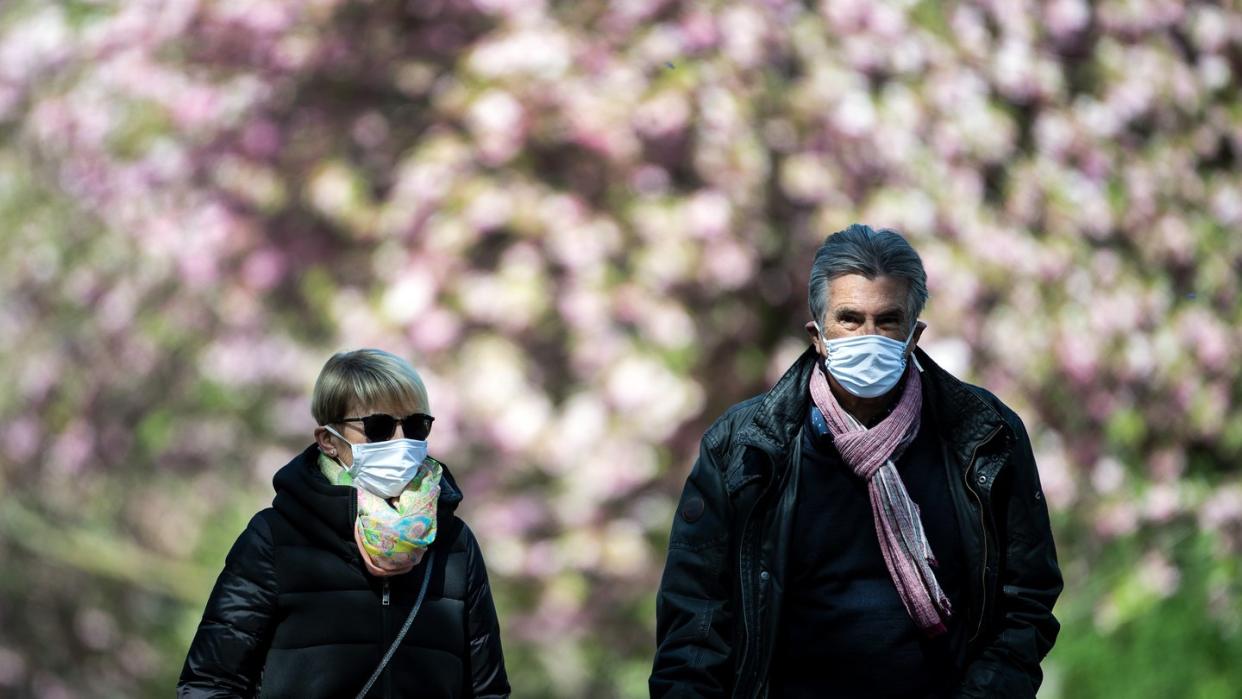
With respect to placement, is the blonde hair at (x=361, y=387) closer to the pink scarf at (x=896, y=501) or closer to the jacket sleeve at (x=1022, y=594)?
the pink scarf at (x=896, y=501)

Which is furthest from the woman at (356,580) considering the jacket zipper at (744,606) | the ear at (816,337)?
the ear at (816,337)

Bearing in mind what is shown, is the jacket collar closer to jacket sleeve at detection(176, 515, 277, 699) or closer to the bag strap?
the bag strap

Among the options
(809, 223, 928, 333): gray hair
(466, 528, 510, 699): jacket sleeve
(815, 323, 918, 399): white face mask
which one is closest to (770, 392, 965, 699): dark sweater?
(815, 323, 918, 399): white face mask

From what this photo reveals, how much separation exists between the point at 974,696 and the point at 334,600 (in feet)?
3.59

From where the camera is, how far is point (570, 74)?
6922 mm

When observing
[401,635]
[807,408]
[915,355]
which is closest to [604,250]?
[915,355]

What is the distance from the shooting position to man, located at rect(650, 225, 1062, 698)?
3174mm

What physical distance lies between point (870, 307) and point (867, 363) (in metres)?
0.10

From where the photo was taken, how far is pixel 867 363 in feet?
10.4

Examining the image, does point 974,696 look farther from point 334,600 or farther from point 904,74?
point 904,74

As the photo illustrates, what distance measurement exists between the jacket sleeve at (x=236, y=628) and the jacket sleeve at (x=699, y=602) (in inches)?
26.7

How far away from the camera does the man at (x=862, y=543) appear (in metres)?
3.17

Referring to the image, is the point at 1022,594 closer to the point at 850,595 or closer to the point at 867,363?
the point at 850,595

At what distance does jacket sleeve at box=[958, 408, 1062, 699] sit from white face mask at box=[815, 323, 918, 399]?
0.87 feet
